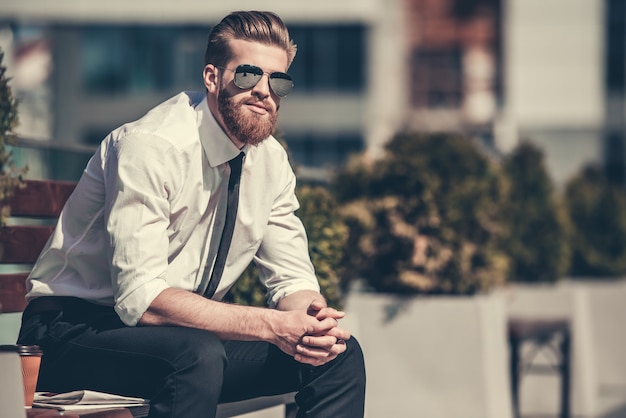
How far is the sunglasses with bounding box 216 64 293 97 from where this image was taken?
4.00m

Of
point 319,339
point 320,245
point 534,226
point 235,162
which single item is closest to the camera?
point 319,339

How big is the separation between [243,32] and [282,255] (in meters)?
0.85

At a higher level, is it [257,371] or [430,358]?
[257,371]

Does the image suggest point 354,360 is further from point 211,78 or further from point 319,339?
point 211,78

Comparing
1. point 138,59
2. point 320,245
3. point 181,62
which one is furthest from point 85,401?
point 138,59

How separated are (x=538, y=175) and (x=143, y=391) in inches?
306

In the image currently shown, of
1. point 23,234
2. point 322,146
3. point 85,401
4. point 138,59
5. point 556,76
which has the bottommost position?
point 85,401

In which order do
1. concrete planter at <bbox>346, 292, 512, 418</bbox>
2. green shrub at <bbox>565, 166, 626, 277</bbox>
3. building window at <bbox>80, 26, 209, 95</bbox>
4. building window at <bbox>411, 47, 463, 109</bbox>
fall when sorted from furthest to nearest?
1. building window at <bbox>80, 26, 209, 95</bbox>
2. building window at <bbox>411, 47, 463, 109</bbox>
3. green shrub at <bbox>565, 166, 626, 277</bbox>
4. concrete planter at <bbox>346, 292, 512, 418</bbox>

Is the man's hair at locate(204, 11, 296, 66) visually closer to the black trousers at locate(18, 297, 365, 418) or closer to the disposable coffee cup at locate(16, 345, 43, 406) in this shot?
the black trousers at locate(18, 297, 365, 418)

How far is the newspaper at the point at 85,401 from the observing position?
11.5 feet

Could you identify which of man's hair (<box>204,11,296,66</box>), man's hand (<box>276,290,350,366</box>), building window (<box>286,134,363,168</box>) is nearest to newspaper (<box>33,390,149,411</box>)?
man's hand (<box>276,290,350,366</box>)

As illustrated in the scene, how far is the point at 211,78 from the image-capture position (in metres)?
4.08

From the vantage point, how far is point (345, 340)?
3.97 meters

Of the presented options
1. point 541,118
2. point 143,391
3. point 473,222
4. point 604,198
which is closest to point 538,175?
point 604,198
